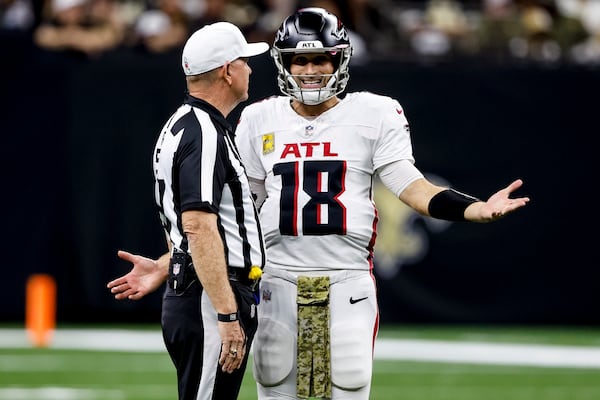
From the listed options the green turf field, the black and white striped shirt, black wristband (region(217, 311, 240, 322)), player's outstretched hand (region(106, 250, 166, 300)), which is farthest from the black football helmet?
the green turf field

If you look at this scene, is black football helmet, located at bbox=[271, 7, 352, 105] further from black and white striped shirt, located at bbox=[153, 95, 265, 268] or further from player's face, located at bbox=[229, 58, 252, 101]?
black and white striped shirt, located at bbox=[153, 95, 265, 268]

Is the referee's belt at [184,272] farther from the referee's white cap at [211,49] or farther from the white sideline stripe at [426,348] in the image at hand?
the white sideline stripe at [426,348]

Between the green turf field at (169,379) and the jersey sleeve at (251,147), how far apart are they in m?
2.94

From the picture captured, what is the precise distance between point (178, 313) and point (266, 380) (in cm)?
53

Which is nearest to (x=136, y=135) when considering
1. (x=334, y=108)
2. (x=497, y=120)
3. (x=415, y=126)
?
(x=415, y=126)

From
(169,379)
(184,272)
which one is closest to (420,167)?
(169,379)

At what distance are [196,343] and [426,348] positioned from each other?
18.3ft

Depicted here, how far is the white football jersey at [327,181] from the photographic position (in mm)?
5098

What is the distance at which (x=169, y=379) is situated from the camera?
8.66 m

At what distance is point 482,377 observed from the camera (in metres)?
8.77

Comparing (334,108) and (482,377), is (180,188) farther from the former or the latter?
(482,377)

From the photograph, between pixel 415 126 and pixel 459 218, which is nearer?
pixel 459 218

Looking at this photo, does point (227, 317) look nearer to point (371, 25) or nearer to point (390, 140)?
point (390, 140)

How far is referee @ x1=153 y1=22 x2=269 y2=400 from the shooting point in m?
4.61
